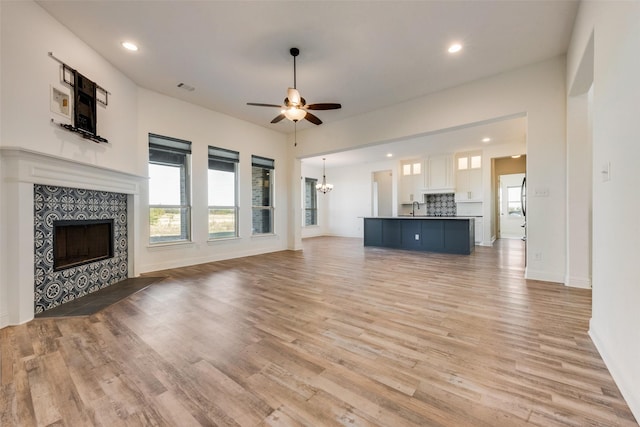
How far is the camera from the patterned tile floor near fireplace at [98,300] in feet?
8.68

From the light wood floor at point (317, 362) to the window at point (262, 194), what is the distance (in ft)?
10.9

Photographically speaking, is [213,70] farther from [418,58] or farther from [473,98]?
[473,98]

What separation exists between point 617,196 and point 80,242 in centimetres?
521

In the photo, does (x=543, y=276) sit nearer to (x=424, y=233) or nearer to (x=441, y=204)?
(x=424, y=233)

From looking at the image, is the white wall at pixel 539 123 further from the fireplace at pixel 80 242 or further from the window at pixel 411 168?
the fireplace at pixel 80 242

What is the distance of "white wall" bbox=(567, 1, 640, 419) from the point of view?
1.38 m

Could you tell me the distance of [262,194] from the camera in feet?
21.6

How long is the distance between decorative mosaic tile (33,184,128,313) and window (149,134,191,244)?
702 mm

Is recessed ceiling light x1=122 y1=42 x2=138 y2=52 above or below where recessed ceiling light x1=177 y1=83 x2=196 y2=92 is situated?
above

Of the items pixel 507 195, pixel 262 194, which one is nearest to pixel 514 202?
pixel 507 195

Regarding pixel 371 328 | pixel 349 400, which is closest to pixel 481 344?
pixel 371 328

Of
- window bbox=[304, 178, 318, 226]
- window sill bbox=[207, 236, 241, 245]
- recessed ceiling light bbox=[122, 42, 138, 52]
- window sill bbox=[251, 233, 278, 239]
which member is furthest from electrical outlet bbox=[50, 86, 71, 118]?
window bbox=[304, 178, 318, 226]

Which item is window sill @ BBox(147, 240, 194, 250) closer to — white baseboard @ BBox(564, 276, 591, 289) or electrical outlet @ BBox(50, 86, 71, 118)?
electrical outlet @ BBox(50, 86, 71, 118)

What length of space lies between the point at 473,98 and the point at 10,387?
5908mm
